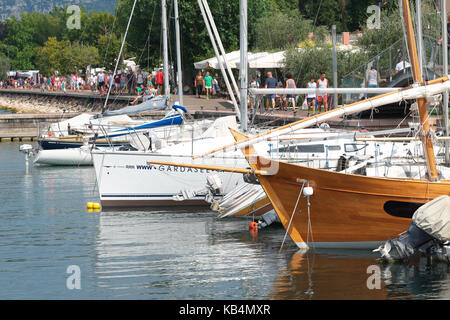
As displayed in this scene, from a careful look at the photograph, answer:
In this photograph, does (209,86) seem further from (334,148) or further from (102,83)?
(334,148)

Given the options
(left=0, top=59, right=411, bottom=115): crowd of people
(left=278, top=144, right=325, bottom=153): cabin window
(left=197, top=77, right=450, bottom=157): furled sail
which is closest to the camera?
(left=197, top=77, right=450, bottom=157): furled sail

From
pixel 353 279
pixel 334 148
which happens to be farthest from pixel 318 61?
pixel 353 279

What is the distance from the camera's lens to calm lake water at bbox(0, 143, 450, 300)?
15195mm

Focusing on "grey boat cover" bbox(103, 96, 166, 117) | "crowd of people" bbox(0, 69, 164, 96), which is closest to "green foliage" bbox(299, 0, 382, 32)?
"crowd of people" bbox(0, 69, 164, 96)

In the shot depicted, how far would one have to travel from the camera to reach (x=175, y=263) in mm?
17484

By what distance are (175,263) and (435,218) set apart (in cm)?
512

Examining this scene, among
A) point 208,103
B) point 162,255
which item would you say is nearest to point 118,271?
point 162,255

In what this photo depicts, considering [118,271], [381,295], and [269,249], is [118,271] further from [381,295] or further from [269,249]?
[381,295]

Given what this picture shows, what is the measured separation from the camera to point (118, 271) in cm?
1681

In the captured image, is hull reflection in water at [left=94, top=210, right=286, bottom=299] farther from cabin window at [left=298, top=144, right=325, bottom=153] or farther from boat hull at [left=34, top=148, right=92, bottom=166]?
boat hull at [left=34, top=148, right=92, bottom=166]

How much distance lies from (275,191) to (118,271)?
141 inches

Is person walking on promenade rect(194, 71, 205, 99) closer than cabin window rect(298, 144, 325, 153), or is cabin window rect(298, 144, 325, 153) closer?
cabin window rect(298, 144, 325, 153)

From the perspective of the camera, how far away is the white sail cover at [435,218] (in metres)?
16.0

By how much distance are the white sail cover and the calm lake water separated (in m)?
0.75
